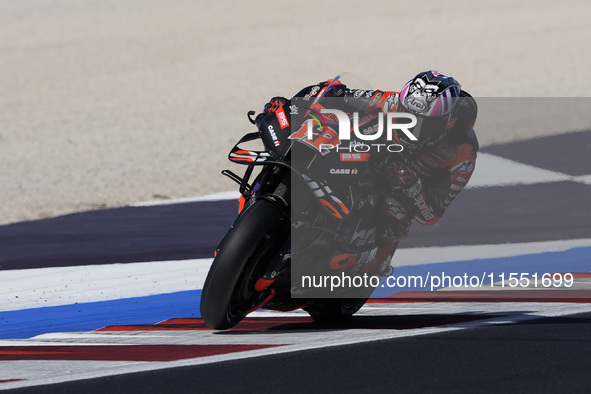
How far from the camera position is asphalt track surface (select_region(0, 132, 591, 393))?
16.7 feet

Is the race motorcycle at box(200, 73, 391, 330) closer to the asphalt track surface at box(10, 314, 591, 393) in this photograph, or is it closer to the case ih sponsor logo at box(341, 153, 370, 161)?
the case ih sponsor logo at box(341, 153, 370, 161)

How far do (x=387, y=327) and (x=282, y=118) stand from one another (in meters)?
1.34

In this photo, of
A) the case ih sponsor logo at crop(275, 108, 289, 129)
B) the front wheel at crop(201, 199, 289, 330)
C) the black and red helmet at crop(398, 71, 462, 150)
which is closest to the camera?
the front wheel at crop(201, 199, 289, 330)

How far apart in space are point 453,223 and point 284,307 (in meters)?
4.44

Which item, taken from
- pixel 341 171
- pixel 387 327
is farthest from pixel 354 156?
pixel 387 327

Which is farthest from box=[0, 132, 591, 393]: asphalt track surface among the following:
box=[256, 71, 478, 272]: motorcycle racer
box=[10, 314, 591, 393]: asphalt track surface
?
box=[256, 71, 478, 272]: motorcycle racer

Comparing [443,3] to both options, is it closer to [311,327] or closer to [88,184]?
[88,184]

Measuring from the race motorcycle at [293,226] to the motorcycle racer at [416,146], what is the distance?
0.23 feet

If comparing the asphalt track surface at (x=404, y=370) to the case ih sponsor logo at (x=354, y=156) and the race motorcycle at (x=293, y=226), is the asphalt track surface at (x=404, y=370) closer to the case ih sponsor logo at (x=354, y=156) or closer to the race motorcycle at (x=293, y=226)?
the race motorcycle at (x=293, y=226)

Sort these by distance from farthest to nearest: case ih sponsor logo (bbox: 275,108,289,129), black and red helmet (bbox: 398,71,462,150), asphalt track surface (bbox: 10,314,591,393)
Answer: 1. case ih sponsor logo (bbox: 275,108,289,129)
2. black and red helmet (bbox: 398,71,462,150)
3. asphalt track surface (bbox: 10,314,591,393)

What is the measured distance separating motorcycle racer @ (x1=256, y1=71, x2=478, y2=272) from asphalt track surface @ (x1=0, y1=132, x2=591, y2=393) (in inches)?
26.9

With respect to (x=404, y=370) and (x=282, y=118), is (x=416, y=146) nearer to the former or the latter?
(x=282, y=118)

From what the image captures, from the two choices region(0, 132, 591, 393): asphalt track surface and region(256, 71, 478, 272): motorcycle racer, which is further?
region(256, 71, 478, 272): motorcycle racer

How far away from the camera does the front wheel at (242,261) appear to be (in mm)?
5820
